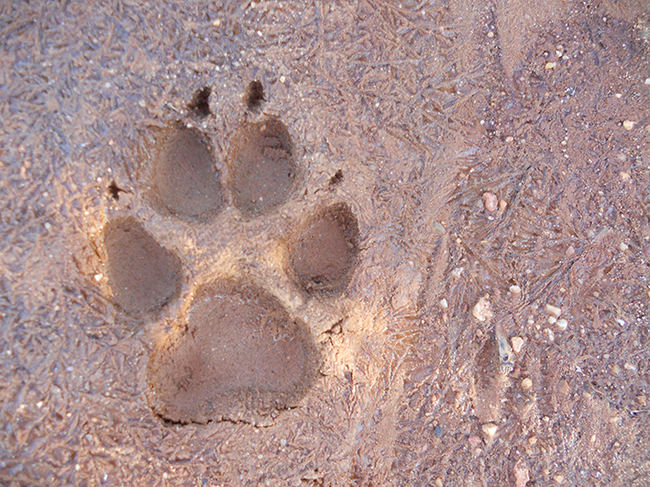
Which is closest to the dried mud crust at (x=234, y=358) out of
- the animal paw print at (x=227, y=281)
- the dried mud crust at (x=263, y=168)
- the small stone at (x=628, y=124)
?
the animal paw print at (x=227, y=281)

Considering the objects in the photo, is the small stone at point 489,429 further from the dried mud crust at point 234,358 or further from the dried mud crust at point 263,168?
the dried mud crust at point 263,168

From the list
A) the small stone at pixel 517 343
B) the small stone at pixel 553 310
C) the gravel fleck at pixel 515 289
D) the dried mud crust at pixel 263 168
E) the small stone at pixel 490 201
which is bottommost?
the small stone at pixel 517 343

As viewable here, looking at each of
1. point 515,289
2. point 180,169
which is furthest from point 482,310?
point 180,169

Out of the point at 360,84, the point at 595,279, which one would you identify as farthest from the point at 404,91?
the point at 595,279

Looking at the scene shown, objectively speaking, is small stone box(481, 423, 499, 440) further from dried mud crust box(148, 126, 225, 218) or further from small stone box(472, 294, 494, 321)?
dried mud crust box(148, 126, 225, 218)

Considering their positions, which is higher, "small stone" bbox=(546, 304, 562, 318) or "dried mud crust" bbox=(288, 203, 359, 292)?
"dried mud crust" bbox=(288, 203, 359, 292)

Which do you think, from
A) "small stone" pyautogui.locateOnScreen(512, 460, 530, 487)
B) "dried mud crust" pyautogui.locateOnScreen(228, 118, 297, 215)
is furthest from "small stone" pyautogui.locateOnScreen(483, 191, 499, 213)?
"small stone" pyautogui.locateOnScreen(512, 460, 530, 487)

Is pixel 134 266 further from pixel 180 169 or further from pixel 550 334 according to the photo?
pixel 550 334

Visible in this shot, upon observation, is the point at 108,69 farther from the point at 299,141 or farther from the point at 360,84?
the point at 360,84
